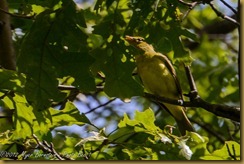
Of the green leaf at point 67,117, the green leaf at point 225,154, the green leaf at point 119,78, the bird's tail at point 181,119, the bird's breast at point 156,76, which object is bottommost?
the bird's tail at point 181,119

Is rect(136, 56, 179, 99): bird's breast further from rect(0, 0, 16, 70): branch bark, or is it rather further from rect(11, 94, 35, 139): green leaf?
rect(11, 94, 35, 139): green leaf

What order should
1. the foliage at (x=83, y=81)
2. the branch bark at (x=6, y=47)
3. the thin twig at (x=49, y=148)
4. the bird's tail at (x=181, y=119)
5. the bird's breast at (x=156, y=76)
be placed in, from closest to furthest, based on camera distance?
the foliage at (x=83, y=81) → the thin twig at (x=49, y=148) → the branch bark at (x=6, y=47) → the bird's breast at (x=156, y=76) → the bird's tail at (x=181, y=119)

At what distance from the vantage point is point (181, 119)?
4.81 m

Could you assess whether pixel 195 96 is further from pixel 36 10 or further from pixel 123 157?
pixel 36 10

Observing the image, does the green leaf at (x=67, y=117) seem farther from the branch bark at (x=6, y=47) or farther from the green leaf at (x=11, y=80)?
the branch bark at (x=6, y=47)

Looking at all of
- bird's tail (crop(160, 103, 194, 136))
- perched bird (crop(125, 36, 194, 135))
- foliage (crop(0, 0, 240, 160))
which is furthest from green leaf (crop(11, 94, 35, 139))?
bird's tail (crop(160, 103, 194, 136))

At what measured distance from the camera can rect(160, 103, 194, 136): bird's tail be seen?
472cm

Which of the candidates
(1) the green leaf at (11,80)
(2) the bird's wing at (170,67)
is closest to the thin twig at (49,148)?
(1) the green leaf at (11,80)

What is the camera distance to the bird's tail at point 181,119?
4.72 m

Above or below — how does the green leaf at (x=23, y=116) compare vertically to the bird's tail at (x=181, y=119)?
above

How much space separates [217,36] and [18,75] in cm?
516

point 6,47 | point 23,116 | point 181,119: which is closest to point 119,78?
point 23,116

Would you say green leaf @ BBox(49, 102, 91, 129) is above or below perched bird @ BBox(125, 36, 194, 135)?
above

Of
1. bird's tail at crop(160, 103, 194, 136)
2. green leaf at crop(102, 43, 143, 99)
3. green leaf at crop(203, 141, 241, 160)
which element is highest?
green leaf at crop(102, 43, 143, 99)
